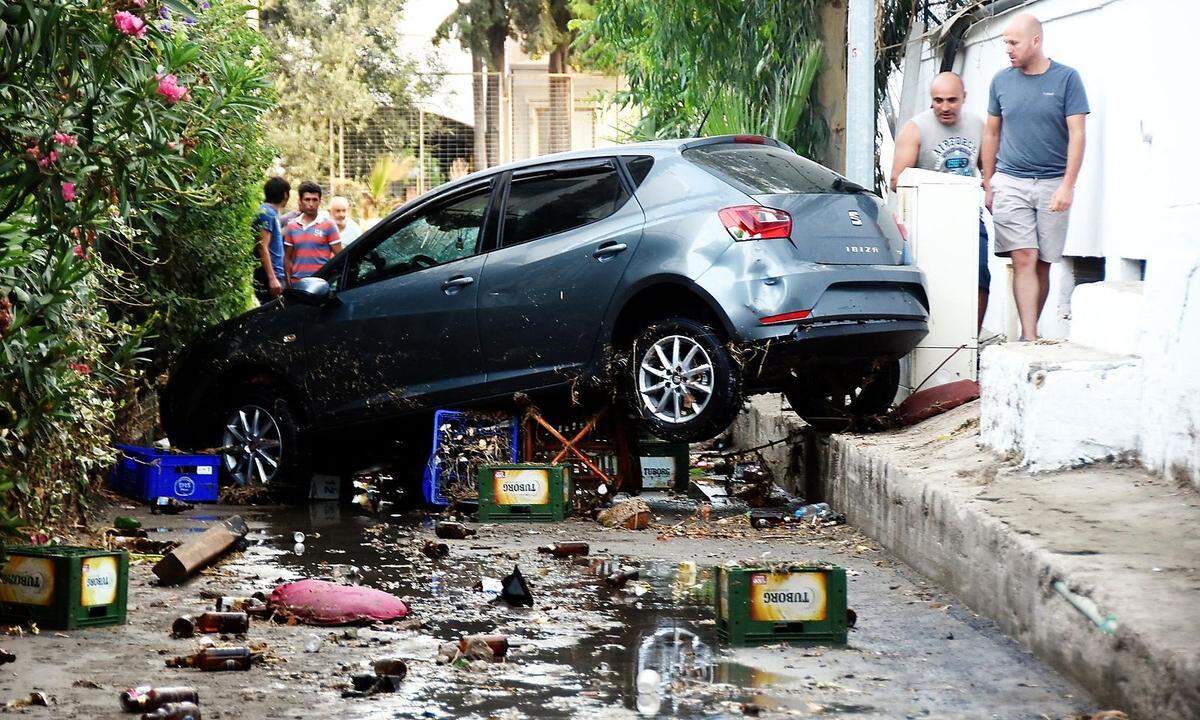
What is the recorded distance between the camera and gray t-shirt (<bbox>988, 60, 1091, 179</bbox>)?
1016 centimetres

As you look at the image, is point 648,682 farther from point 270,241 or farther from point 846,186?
point 270,241

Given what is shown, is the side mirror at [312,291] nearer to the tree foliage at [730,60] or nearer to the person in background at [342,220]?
the tree foliage at [730,60]

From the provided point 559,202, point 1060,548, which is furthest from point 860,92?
point 1060,548

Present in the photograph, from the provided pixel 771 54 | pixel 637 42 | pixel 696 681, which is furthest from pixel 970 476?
pixel 637 42

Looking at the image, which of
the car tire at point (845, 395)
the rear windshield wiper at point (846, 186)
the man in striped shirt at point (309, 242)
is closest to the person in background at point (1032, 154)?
the car tire at point (845, 395)

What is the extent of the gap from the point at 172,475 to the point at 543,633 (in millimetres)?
4715

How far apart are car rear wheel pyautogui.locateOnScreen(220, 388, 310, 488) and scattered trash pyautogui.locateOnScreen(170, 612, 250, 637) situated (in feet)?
14.4

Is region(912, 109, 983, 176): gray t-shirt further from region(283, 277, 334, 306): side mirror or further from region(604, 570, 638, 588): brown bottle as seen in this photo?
region(604, 570, 638, 588): brown bottle

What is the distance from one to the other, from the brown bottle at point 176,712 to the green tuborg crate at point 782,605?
1957mm

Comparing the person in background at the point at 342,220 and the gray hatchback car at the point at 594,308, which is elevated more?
the person in background at the point at 342,220

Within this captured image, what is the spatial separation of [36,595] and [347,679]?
4.88ft

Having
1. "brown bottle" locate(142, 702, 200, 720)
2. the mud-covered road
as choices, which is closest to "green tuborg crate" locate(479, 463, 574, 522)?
the mud-covered road

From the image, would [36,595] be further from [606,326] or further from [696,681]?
[606,326]

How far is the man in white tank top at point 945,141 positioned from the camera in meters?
11.0
